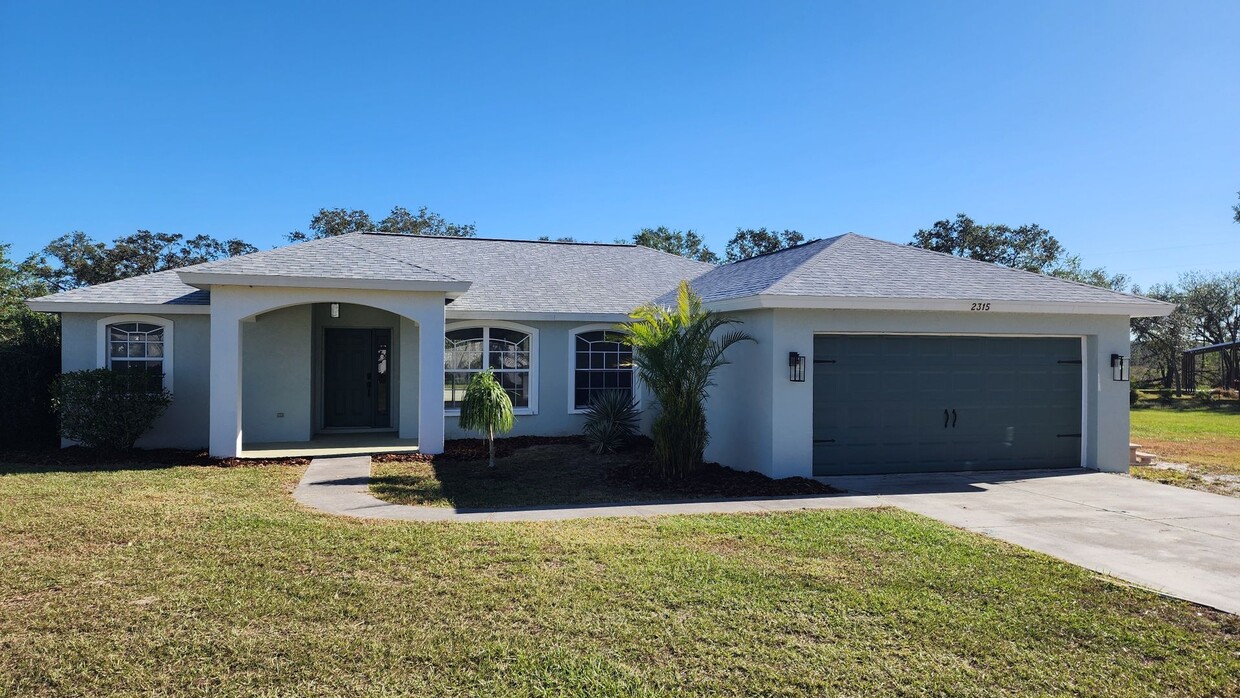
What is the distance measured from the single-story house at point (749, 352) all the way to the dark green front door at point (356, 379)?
0.19 feet

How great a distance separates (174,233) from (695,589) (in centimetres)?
4096


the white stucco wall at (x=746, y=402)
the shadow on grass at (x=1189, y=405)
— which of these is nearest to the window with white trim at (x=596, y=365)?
the white stucco wall at (x=746, y=402)

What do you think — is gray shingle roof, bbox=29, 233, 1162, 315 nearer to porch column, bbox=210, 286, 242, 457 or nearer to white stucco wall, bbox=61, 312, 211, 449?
white stucco wall, bbox=61, 312, 211, 449

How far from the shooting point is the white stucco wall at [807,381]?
1022 centimetres

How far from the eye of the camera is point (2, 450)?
12.5 m

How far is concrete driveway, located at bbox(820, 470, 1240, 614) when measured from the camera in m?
5.92

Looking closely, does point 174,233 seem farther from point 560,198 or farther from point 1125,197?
point 1125,197

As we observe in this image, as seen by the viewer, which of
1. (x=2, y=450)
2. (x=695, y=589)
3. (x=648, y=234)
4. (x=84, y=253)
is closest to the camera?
(x=695, y=589)

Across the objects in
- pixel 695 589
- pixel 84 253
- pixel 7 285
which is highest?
pixel 84 253

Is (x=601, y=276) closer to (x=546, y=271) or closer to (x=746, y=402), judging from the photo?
(x=546, y=271)

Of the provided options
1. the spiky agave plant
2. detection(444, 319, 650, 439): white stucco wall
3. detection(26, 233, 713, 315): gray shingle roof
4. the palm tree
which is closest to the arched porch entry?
detection(26, 233, 713, 315): gray shingle roof

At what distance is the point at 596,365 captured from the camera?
15266mm

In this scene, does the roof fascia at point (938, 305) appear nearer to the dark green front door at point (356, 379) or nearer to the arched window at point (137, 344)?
the dark green front door at point (356, 379)

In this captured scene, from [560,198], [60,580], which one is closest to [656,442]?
[60,580]
